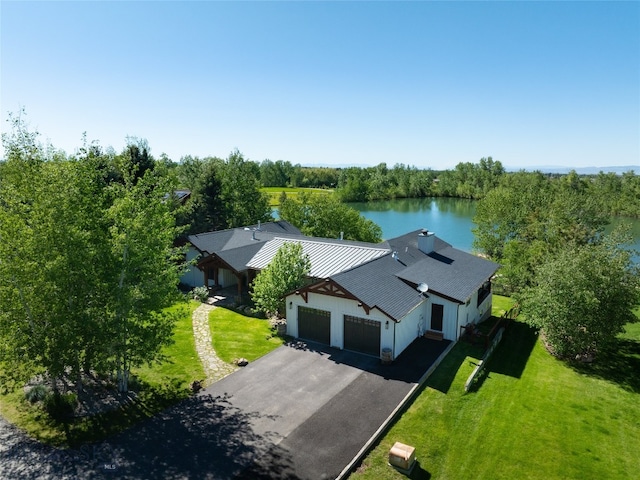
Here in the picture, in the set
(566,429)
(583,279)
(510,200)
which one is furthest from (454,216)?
(566,429)

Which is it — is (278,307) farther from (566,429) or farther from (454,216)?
(454,216)

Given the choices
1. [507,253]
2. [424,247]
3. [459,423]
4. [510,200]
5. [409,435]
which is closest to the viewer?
[409,435]

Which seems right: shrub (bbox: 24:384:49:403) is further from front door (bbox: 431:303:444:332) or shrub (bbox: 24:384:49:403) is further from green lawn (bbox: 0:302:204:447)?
front door (bbox: 431:303:444:332)

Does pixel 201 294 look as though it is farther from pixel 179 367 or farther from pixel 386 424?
pixel 386 424

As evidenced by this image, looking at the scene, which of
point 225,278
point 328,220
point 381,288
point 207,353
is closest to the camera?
point 207,353

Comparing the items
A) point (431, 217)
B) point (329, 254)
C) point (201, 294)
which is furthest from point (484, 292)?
point (431, 217)

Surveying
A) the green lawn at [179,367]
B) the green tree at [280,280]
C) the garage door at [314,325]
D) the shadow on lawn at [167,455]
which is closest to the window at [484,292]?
the garage door at [314,325]

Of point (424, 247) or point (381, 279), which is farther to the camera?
point (424, 247)

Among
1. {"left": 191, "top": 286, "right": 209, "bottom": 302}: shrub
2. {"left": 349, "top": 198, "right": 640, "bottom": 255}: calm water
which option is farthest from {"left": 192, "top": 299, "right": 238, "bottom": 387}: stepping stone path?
{"left": 349, "top": 198, "right": 640, "bottom": 255}: calm water

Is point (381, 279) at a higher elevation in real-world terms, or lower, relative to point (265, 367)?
higher
